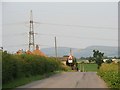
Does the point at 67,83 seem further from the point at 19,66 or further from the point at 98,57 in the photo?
the point at 98,57

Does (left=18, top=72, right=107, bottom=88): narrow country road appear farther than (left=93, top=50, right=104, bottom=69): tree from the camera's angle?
No

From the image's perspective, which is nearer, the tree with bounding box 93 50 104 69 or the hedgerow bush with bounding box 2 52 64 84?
the hedgerow bush with bounding box 2 52 64 84

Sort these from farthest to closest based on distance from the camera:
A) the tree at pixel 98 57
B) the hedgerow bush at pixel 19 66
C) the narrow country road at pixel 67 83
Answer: the tree at pixel 98 57 < the narrow country road at pixel 67 83 < the hedgerow bush at pixel 19 66

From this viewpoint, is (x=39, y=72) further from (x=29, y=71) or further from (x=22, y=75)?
(x=22, y=75)

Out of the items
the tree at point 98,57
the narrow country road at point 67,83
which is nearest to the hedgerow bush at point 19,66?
the narrow country road at point 67,83

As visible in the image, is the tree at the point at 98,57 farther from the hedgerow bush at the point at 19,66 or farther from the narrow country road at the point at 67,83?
the narrow country road at the point at 67,83

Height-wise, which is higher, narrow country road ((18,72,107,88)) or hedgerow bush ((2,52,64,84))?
hedgerow bush ((2,52,64,84))

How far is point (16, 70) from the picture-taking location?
2802cm

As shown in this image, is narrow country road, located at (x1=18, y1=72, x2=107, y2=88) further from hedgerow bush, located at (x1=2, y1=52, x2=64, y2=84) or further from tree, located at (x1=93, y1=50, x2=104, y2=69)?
tree, located at (x1=93, y1=50, x2=104, y2=69)

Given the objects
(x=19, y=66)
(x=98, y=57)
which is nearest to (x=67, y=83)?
(x=19, y=66)

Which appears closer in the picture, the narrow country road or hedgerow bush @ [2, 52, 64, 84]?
hedgerow bush @ [2, 52, 64, 84]

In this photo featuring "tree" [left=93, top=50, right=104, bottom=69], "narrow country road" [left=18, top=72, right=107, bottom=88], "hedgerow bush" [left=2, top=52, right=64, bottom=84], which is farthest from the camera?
"tree" [left=93, top=50, right=104, bottom=69]

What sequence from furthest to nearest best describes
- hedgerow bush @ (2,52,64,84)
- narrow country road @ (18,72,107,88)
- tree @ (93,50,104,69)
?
tree @ (93,50,104,69)
narrow country road @ (18,72,107,88)
hedgerow bush @ (2,52,64,84)

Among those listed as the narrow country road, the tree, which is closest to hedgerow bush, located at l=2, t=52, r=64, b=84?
the narrow country road
